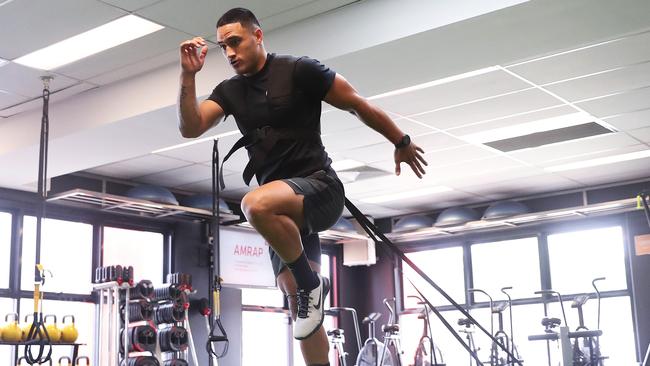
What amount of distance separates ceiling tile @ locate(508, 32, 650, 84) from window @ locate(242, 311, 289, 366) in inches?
242

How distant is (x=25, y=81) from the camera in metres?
7.08

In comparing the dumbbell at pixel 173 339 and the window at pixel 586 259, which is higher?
the window at pixel 586 259

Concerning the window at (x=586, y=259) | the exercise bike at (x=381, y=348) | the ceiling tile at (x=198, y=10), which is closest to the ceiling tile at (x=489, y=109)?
the ceiling tile at (x=198, y=10)

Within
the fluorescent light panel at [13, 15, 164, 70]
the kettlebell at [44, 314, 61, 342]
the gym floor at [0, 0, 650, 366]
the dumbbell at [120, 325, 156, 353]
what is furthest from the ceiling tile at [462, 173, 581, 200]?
the fluorescent light panel at [13, 15, 164, 70]

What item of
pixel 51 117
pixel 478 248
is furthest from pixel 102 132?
pixel 478 248

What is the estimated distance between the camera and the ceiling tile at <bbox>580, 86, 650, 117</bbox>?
771cm

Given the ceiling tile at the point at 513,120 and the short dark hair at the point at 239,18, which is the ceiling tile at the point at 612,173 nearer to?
the ceiling tile at the point at 513,120

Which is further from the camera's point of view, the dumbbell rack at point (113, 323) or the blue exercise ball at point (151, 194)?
the blue exercise ball at point (151, 194)

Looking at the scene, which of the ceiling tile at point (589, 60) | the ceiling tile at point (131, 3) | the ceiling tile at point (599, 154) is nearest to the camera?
the ceiling tile at point (131, 3)

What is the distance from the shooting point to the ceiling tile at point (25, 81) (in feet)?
22.4

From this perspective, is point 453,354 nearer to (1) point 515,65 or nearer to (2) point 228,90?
(1) point 515,65

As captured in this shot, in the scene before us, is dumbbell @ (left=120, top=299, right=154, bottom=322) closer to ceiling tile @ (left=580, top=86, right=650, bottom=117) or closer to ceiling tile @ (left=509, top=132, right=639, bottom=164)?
ceiling tile @ (left=509, top=132, right=639, bottom=164)

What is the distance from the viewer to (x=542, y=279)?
11.7m

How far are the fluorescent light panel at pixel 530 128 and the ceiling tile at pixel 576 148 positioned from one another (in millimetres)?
582
